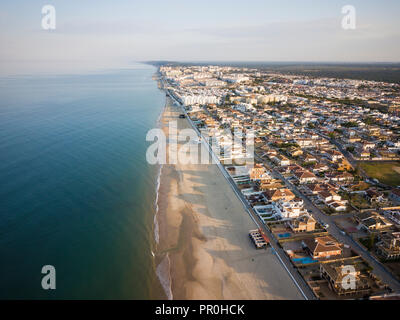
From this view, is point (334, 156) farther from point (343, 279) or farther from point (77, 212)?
point (77, 212)

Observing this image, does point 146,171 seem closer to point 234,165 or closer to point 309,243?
point 234,165

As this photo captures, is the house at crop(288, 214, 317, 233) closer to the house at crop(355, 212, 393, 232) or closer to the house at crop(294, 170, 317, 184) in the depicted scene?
the house at crop(355, 212, 393, 232)

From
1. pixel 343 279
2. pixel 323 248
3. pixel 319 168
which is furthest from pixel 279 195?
pixel 319 168

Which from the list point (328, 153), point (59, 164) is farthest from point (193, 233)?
point (328, 153)

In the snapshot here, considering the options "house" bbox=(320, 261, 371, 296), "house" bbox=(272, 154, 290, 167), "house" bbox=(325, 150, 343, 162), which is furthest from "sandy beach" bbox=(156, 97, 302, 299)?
"house" bbox=(325, 150, 343, 162)

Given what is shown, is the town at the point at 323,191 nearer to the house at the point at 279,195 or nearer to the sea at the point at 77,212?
the house at the point at 279,195
